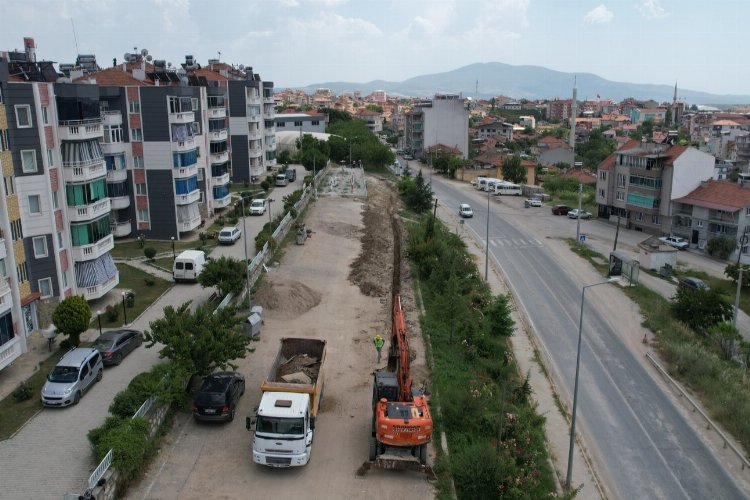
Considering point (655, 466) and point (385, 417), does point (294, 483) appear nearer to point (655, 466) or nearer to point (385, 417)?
point (385, 417)

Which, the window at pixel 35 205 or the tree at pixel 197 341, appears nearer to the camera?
the tree at pixel 197 341

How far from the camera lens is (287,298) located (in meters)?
33.2

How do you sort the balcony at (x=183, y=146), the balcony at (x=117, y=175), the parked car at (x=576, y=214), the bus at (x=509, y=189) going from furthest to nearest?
1. the bus at (x=509, y=189)
2. the parked car at (x=576, y=214)
3. the balcony at (x=183, y=146)
4. the balcony at (x=117, y=175)

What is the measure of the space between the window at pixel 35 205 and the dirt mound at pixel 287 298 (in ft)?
35.4

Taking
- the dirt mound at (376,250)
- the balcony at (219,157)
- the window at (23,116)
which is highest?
the window at (23,116)

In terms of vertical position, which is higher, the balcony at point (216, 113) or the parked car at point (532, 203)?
the balcony at point (216, 113)

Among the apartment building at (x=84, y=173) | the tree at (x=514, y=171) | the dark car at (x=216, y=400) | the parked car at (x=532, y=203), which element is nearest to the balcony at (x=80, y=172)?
the apartment building at (x=84, y=173)

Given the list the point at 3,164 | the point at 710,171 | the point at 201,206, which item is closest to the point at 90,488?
the point at 3,164

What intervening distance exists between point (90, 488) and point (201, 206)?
37282mm

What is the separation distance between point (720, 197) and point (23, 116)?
51.3m

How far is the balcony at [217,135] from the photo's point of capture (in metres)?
53.8

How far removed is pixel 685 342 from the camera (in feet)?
109

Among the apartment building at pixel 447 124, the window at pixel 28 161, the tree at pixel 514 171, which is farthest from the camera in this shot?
the apartment building at pixel 447 124

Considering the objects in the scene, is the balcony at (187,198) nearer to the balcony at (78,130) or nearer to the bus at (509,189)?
the balcony at (78,130)
